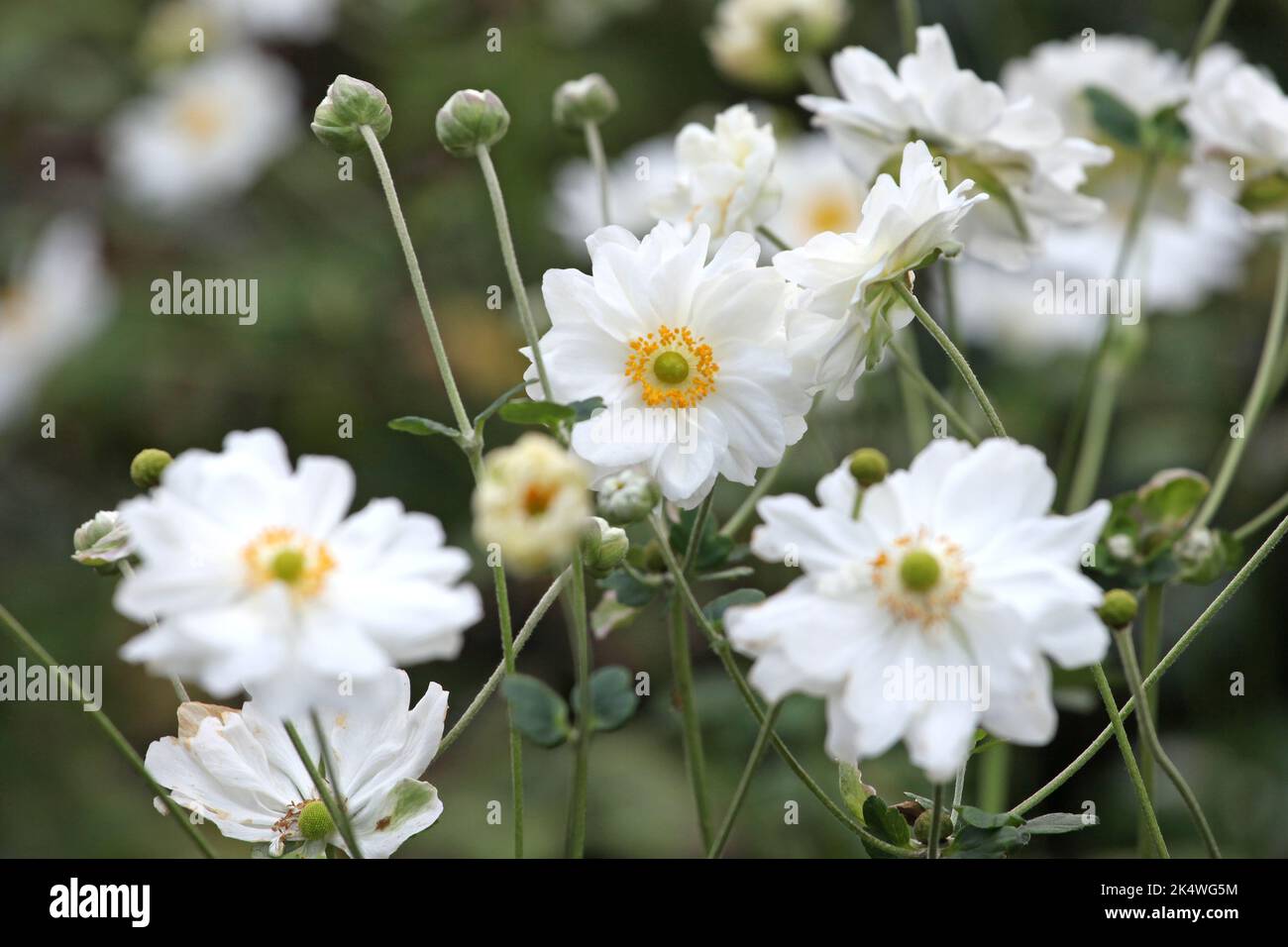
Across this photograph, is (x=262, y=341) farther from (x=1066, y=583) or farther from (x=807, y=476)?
(x=1066, y=583)

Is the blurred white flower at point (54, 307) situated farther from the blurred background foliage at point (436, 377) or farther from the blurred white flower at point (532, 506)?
the blurred white flower at point (532, 506)

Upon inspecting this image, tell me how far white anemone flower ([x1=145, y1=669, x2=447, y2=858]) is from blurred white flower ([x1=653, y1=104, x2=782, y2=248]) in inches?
10.0

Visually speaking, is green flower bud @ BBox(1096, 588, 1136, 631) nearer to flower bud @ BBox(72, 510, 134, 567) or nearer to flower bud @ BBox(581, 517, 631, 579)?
flower bud @ BBox(581, 517, 631, 579)

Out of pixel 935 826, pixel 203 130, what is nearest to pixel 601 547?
pixel 935 826

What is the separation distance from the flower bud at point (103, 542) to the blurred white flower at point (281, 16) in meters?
1.47

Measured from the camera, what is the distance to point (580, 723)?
43 centimetres

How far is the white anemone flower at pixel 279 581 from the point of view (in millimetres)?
393

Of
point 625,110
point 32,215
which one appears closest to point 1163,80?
point 625,110

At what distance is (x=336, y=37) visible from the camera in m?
1.93

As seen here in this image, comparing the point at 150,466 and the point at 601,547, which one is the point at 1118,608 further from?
the point at 150,466

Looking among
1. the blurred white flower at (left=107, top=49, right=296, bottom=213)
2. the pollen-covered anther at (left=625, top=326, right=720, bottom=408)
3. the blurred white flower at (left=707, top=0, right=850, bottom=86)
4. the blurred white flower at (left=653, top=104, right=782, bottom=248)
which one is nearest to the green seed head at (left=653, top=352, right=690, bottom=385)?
the pollen-covered anther at (left=625, top=326, right=720, bottom=408)

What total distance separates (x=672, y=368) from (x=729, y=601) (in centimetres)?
10

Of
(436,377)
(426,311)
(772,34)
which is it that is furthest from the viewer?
(436,377)

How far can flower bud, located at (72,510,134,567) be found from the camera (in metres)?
0.51
